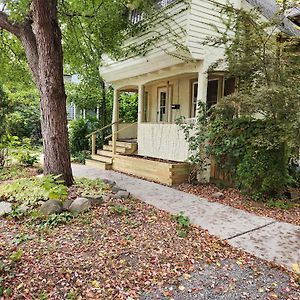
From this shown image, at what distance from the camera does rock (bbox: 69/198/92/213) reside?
4.67 metres

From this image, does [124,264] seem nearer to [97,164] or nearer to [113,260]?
[113,260]

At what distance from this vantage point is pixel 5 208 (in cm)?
491

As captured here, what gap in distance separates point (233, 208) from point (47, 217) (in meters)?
3.39

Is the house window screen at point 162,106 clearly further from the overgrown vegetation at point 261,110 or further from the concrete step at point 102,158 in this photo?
the overgrown vegetation at point 261,110

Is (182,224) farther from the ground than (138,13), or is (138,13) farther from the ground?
(138,13)

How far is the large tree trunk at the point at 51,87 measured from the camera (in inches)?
224

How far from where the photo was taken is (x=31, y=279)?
2.94 m

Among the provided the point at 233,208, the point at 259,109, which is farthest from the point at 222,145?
the point at 233,208

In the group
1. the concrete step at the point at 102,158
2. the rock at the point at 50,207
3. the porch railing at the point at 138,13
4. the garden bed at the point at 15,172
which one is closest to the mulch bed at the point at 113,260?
the rock at the point at 50,207

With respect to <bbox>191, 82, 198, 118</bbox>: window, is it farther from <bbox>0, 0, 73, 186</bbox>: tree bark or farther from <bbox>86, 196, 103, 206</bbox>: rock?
<bbox>86, 196, 103, 206</bbox>: rock

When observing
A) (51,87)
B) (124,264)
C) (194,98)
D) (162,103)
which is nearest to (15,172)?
(51,87)

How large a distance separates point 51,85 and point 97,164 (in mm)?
4833

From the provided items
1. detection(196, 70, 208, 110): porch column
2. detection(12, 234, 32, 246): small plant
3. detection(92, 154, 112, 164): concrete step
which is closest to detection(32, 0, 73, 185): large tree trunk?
detection(12, 234, 32, 246): small plant

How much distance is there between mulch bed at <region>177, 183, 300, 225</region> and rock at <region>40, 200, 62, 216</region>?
3201 millimetres
